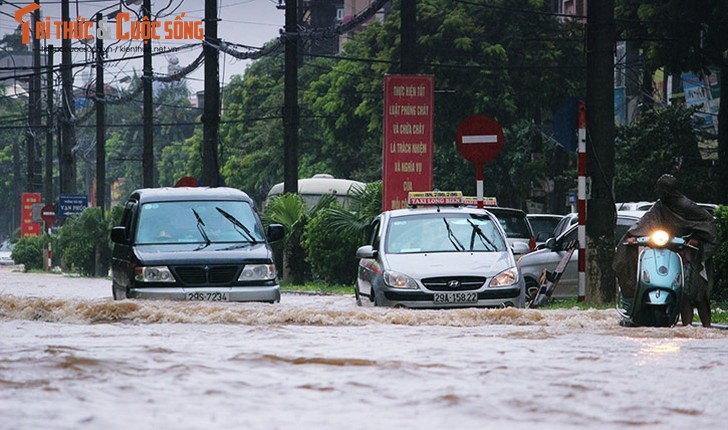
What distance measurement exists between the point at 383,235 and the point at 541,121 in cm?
4085

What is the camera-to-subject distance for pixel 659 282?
14539mm

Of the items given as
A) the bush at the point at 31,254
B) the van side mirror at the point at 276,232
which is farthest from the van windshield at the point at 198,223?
the bush at the point at 31,254

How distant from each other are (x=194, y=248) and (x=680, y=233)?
6.55 metres

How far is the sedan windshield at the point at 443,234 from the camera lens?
63.2 feet

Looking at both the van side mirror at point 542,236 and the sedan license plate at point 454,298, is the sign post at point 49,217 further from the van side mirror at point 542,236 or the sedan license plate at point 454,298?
the sedan license plate at point 454,298

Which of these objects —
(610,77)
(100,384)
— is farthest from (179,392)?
(610,77)

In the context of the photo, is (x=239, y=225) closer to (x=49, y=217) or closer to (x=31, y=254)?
(x=49, y=217)

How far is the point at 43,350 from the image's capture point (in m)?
11.9

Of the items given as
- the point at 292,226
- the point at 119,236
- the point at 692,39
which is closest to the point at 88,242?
the point at 292,226

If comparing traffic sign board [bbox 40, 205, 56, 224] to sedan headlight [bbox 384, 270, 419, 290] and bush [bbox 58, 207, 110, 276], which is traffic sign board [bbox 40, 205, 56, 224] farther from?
sedan headlight [bbox 384, 270, 419, 290]

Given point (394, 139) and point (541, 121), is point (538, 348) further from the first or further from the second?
point (541, 121)

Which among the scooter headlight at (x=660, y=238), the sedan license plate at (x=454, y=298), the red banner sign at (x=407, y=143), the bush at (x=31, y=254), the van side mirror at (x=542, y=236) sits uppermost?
the red banner sign at (x=407, y=143)

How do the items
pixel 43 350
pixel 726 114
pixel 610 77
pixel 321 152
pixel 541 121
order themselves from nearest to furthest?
1. pixel 43 350
2. pixel 610 77
3. pixel 726 114
4. pixel 541 121
5. pixel 321 152

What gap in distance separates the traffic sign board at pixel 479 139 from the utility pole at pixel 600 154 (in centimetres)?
245
